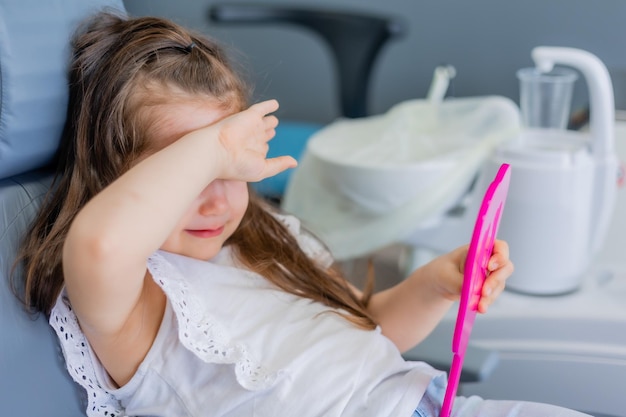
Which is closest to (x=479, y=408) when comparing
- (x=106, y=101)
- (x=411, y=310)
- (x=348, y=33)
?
(x=411, y=310)

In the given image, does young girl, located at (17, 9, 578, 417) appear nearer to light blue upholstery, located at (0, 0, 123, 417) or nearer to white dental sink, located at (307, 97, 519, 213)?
light blue upholstery, located at (0, 0, 123, 417)

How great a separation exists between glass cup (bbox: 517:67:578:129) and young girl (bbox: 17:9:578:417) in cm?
67

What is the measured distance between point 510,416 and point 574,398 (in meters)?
0.48

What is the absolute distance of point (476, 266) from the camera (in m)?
0.68

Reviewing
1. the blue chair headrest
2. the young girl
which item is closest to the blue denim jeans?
the young girl

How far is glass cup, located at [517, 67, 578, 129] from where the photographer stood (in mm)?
1395

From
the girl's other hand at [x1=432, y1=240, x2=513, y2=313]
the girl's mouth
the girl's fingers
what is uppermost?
the girl's fingers

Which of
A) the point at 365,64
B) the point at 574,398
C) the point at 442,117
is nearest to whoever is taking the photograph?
the point at 574,398

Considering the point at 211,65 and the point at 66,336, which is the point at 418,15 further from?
the point at 66,336

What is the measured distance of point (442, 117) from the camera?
157cm

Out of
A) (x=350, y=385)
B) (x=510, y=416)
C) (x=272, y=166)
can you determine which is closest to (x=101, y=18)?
(x=272, y=166)

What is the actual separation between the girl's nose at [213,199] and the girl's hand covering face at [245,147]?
51 millimetres

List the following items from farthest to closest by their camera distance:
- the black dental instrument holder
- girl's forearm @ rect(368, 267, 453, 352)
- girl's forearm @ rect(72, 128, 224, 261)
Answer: the black dental instrument holder
girl's forearm @ rect(368, 267, 453, 352)
girl's forearm @ rect(72, 128, 224, 261)

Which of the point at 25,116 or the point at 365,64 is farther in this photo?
the point at 365,64
